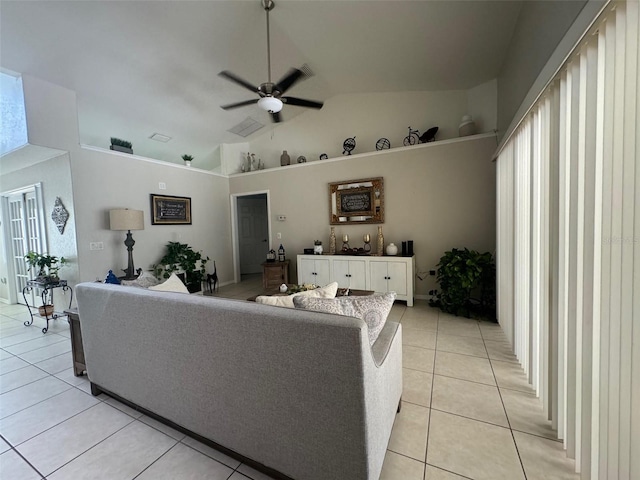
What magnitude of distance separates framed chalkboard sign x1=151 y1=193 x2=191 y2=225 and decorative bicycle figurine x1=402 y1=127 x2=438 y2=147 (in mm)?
4119

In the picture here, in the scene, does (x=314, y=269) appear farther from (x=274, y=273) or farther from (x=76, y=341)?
(x=76, y=341)

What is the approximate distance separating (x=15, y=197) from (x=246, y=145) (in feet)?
13.3

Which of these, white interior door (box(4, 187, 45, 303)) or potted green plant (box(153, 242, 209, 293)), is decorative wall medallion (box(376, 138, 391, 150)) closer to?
potted green plant (box(153, 242, 209, 293))

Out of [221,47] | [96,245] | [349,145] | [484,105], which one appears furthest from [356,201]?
[96,245]

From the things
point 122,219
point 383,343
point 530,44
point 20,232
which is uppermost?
point 530,44

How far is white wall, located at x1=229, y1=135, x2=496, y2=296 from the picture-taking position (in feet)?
11.8

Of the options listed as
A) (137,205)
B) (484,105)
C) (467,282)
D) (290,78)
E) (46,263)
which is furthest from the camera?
(137,205)

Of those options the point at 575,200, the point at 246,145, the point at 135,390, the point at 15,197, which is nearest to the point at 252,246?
the point at 246,145

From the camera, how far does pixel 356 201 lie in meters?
4.40

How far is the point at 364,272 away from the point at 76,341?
3.35 m

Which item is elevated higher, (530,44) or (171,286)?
(530,44)

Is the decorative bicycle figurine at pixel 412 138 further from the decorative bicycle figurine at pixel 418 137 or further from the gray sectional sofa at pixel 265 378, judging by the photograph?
the gray sectional sofa at pixel 265 378

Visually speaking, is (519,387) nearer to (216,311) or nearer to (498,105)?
(216,311)

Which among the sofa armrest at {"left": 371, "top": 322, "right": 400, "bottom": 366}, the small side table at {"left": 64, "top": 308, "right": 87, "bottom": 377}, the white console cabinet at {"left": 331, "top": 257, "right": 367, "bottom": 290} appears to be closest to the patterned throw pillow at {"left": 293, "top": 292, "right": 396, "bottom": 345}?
the sofa armrest at {"left": 371, "top": 322, "right": 400, "bottom": 366}
